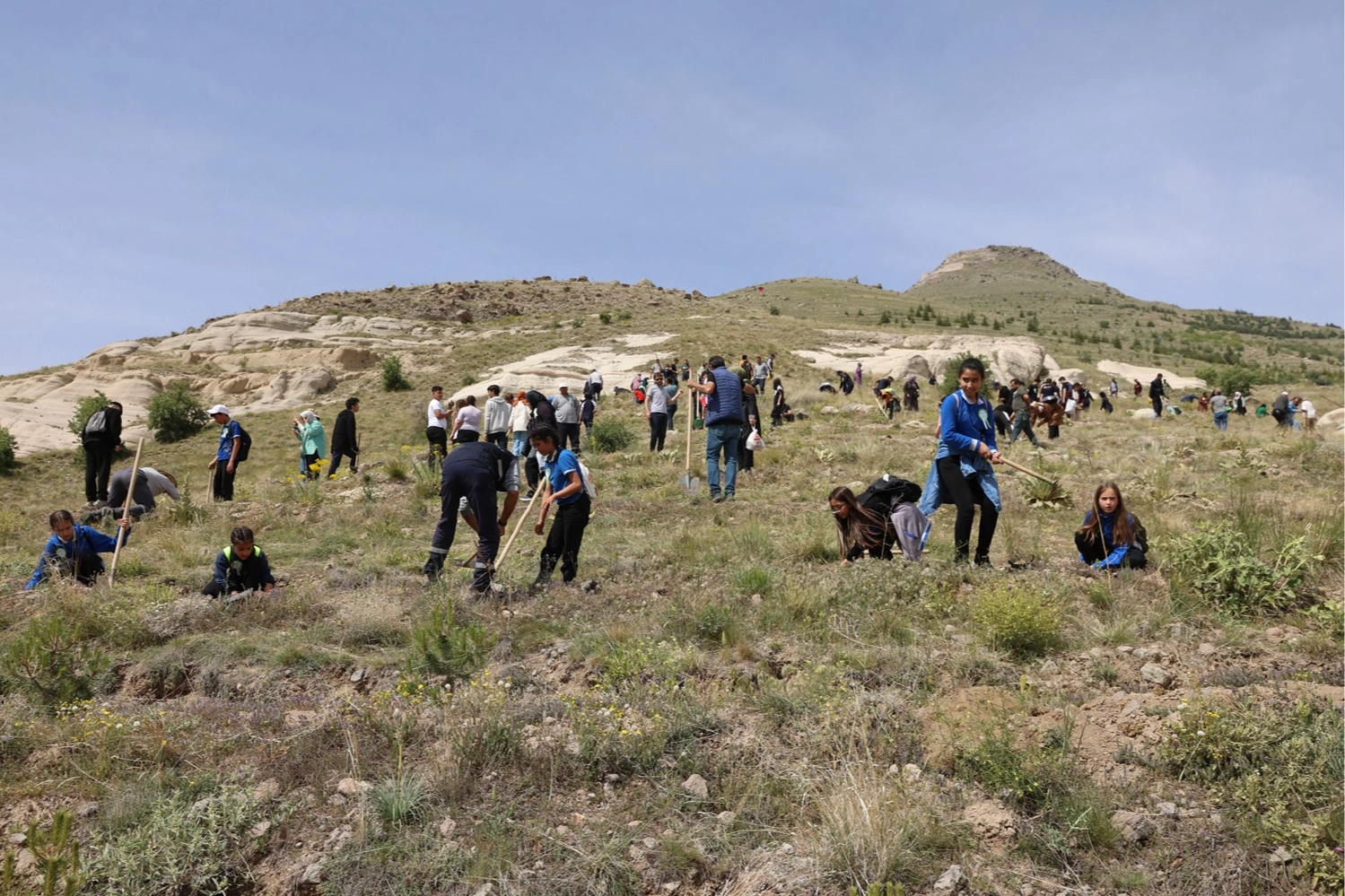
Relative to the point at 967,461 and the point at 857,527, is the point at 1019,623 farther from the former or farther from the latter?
the point at 857,527

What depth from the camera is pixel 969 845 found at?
3.04 m

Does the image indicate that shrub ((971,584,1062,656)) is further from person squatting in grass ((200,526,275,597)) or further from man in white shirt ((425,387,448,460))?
man in white shirt ((425,387,448,460))

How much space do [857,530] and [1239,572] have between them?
106 inches

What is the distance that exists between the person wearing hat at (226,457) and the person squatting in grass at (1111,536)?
10.6 m

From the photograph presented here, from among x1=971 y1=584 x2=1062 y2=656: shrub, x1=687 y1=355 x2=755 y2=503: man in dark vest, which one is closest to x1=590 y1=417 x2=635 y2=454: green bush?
x1=687 y1=355 x2=755 y2=503: man in dark vest

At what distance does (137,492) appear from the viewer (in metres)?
9.91

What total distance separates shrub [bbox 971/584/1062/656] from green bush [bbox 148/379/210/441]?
2557 cm

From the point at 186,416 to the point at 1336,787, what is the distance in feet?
90.5

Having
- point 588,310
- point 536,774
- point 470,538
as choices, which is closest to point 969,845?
point 536,774

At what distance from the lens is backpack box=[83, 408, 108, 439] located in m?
11.0

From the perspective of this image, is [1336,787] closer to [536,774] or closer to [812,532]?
[536,774]

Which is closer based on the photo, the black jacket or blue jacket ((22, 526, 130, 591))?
blue jacket ((22, 526, 130, 591))

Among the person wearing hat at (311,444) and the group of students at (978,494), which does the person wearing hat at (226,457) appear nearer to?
the person wearing hat at (311,444)

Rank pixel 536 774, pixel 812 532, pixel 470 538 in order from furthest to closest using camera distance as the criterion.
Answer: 1. pixel 470 538
2. pixel 812 532
3. pixel 536 774
